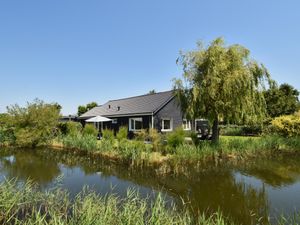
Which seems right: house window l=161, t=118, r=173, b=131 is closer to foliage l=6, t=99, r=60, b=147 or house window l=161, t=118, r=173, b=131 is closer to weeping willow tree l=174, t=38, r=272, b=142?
weeping willow tree l=174, t=38, r=272, b=142

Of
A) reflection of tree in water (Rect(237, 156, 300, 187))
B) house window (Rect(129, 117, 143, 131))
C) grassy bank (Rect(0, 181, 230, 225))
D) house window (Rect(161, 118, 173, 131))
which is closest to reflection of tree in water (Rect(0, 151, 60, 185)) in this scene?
grassy bank (Rect(0, 181, 230, 225))

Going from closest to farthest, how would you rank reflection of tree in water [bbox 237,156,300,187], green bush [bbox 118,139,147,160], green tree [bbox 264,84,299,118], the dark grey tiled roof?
reflection of tree in water [bbox 237,156,300,187] < green bush [bbox 118,139,147,160] < the dark grey tiled roof < green tree [bbox 264,84,299,118]

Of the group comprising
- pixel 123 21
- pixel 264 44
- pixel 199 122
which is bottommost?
pixel 199 122

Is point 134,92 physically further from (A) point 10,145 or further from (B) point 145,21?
(B) point 145,21

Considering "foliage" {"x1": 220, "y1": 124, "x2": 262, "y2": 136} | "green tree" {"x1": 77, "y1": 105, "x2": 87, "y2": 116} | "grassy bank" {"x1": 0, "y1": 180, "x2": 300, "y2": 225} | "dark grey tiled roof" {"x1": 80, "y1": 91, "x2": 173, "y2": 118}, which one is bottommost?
"grassy bank" {"x1": 0, "y1": 180, "x2": 300, "y2": 225}

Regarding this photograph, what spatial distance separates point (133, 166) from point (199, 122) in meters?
16.8

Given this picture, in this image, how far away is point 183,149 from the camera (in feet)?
38.0

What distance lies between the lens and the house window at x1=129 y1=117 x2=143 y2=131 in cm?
2214

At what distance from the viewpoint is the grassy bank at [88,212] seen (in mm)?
3914

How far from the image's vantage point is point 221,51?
559 inches

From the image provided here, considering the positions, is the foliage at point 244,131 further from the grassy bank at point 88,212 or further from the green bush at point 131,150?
the grassy bank at point 88,212

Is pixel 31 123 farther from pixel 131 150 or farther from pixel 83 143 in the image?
pixel 131 150

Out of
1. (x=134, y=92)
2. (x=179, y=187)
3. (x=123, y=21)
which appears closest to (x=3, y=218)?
(x=179, y=187)

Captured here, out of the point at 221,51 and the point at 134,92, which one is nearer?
the point at 221,51
